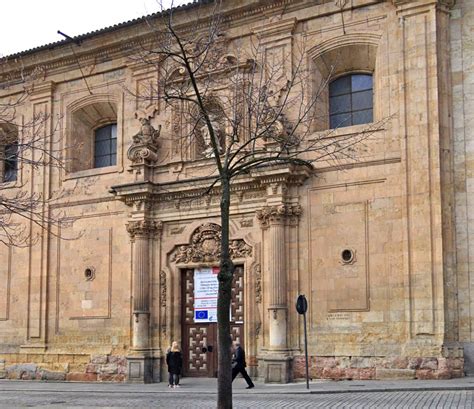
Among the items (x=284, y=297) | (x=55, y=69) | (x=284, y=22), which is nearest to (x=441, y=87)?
(x=284, y=22)

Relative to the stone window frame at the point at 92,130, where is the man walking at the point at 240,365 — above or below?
below

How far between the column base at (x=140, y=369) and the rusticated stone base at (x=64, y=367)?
71cm

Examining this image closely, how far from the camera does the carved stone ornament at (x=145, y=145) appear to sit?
2775 cm

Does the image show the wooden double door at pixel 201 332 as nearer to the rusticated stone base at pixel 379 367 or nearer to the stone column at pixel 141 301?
the stone column at pixel 141 301

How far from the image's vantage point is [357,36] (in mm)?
24734

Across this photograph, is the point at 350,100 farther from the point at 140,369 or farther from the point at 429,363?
the point at 140,369

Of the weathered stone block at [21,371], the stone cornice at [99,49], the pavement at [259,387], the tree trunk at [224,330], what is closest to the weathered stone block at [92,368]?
the pavement at [259,387]

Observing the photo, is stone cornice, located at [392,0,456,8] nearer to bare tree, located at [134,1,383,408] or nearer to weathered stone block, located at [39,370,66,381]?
bare tree, located at [134,1,383,408]

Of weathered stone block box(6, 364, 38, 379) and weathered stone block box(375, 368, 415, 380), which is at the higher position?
weathered stone block box(375, 368, 415, 380)

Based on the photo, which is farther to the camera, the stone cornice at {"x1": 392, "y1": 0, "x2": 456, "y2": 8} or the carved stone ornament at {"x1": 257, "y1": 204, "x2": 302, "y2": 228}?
the carved stone ornament at {"x1": 257, "y1": 204, "x2": 302, "y2": 228}

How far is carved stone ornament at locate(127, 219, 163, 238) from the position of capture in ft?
90.4

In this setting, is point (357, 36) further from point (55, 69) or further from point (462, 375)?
point (55, 69)

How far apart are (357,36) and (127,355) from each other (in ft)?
39.8

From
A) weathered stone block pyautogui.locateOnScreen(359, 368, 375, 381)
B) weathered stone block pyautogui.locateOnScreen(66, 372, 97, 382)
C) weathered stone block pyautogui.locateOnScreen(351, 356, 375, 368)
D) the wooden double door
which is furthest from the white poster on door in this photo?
weathered stone block pyautogui.locateOnScreen(359, 368, 375, 381)
